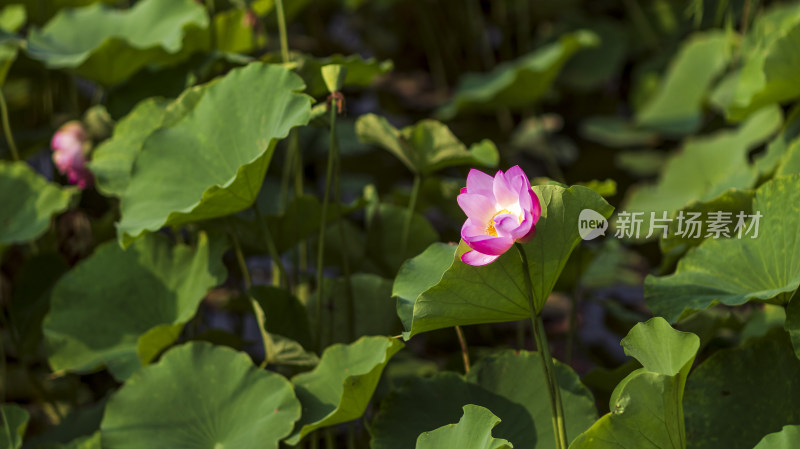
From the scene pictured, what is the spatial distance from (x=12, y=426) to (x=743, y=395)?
2.76 feet

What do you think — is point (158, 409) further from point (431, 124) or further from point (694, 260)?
point (694, 260)

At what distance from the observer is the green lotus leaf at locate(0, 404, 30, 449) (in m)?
0.99

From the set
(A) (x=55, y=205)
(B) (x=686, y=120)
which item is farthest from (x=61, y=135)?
(B) (x=686, y=120)

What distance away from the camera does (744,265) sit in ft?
2.98

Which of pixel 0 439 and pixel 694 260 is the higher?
pixel 694 260

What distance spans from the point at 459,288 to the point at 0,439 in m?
0.61

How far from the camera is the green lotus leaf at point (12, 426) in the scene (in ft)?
3.24

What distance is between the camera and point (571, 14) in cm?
247

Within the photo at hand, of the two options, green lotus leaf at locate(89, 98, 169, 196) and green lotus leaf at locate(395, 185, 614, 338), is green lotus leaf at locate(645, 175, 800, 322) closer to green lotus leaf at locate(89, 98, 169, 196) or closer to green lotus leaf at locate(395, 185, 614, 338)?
green lotus leaf at locate(395, 185, 614, 338)

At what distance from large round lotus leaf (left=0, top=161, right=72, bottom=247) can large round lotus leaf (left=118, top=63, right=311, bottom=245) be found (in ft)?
0.69

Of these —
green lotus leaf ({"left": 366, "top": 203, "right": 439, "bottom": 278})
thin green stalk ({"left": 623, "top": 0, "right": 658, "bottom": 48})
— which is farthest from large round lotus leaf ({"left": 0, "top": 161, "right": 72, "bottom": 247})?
thin green stalk ({"left": 623, "top": 0, "right": 658, "bottom": 48})

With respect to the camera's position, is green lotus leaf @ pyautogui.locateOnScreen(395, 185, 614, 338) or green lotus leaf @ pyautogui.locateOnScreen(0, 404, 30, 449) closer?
green lotus leaf @ pyautogui.locateOnScreen(395, 185, 614, 338)

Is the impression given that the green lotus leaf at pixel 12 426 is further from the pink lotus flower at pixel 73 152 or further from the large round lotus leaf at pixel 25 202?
the pink lotus flower at pixel 73 152

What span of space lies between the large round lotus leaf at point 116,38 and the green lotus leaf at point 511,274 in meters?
0.68
